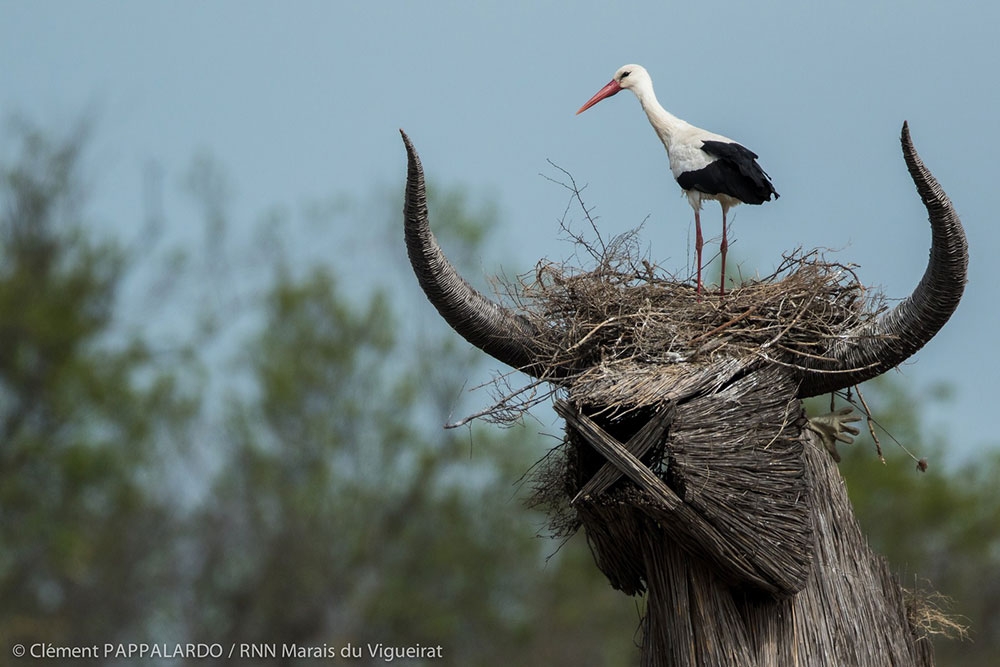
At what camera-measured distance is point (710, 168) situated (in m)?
8.29

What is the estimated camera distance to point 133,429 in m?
22.7

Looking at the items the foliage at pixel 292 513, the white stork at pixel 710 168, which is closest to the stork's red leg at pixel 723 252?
the white stork at pixel 710 168

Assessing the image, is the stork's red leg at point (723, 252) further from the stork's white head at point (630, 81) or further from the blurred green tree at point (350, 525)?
the blurred green tree at point (350, 525)

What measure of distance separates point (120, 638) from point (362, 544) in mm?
4773

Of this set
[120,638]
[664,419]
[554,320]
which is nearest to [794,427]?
[664,419]

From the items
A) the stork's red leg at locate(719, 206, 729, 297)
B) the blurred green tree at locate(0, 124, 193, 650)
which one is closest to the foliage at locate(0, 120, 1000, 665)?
the blurred green tree at locate(0, 124, 193, 650)

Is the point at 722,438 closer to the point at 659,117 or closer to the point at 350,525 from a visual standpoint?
the point at 659,117

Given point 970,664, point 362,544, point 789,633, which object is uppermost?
point 362,544

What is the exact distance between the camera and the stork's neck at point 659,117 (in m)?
9.00

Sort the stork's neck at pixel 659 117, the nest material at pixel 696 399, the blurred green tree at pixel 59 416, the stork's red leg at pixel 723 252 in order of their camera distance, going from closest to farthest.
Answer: the nest material at pixel 696 399
the stork's red leg at pixel 723 252
the stork's neck at pixel 659 117
the blurred green tree at pixel 59 416

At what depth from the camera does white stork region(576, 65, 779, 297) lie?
812cm

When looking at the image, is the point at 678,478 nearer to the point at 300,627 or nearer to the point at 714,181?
the point at 714,181

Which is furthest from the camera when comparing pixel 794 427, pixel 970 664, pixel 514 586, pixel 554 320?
pixel 514 586

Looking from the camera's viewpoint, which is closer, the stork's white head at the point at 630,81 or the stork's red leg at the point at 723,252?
the stork's red leg at the point at 723,252
